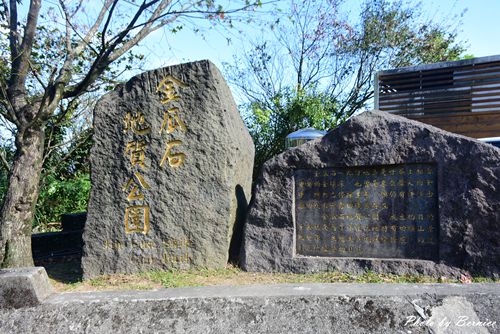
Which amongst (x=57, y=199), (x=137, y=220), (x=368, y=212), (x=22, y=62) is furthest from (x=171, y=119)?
(x=57, y=199)

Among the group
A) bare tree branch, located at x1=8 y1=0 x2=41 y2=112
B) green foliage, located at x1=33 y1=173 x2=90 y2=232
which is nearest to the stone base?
bare tree branch, located at x1=8 y1=0 x2=41 y2=112

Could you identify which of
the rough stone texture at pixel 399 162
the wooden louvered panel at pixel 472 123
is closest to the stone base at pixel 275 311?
the rough stone texture at pixel 399 162

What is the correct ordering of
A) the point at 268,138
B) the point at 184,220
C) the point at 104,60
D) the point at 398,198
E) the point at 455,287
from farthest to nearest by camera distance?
the point at 268,138
the point at 104,60
the point at 184,220
the point at 398,198
the point at 455,287

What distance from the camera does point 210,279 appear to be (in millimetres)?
4047

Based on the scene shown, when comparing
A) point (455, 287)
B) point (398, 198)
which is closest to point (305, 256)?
point (398, 198)

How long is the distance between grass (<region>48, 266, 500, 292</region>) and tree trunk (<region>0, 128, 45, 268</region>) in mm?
561

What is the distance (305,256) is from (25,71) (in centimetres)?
408

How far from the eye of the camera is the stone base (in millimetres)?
2311

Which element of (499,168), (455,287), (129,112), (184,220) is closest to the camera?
(455,287)

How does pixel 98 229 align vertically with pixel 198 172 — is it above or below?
below

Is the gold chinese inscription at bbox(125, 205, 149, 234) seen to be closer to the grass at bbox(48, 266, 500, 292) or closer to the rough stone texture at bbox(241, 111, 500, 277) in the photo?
the grass at bbox(48, 266, 500, 292)

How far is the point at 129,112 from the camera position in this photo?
472 centimetres

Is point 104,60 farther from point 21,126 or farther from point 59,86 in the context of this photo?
point 21,126

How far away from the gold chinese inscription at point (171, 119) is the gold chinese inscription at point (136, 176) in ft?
0.78
